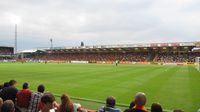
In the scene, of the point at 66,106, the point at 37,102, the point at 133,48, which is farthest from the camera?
the point at 133,48

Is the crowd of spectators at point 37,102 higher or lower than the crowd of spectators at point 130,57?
lower

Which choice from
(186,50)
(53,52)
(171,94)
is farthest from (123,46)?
(171,94)

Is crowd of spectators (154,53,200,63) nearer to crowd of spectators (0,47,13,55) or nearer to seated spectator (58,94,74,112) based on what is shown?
crowd of spectators (0,47,13,55)

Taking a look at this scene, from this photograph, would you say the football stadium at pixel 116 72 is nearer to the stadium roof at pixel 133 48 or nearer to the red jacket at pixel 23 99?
the stadium roof at pixel 133 48

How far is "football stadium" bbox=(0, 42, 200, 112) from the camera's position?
52.3ft

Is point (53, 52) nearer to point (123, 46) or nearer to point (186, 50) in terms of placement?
point (123, 46)

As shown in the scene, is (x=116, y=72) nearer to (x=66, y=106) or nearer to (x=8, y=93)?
(x=8, y=93)

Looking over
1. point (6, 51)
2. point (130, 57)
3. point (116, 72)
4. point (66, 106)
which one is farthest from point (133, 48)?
point (66, 106)

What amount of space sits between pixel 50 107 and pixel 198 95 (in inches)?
486

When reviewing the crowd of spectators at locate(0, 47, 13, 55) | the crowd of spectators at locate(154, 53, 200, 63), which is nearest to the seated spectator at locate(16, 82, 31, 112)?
the crowd of spectators at locate(154, 53, 200, 63)

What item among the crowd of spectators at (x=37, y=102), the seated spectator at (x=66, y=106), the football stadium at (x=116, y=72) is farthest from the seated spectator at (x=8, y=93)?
the football stadium at (x=116, y=72)

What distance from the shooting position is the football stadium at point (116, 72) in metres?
15.9

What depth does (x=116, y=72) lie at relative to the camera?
3588 cm

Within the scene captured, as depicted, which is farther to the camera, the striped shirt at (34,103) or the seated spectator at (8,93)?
the seated spectator at (8,93)
